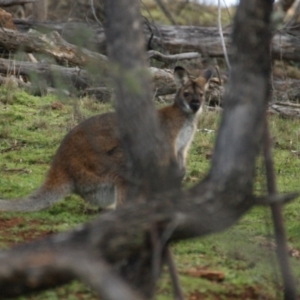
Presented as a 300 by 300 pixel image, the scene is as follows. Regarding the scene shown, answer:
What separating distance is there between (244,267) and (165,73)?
5509 millimetres

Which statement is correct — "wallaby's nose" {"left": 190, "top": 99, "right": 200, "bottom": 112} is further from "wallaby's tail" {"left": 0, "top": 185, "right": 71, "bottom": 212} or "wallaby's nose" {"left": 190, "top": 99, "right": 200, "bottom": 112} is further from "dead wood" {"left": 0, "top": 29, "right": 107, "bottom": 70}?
"dead wood" {"left": 0, "top": 29, "right": 107, "bottom": 70}

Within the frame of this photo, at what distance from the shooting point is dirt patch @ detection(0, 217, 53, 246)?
231 inches

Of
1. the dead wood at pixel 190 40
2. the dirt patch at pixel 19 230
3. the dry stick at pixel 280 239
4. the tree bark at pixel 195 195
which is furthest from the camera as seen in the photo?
the dead wood at pixel 190 40

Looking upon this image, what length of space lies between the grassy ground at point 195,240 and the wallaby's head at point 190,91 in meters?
0.71

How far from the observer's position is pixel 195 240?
6090 millimetres

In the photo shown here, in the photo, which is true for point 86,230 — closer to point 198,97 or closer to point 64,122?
point 198,97

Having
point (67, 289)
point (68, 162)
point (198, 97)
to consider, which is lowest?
point (67, 289)

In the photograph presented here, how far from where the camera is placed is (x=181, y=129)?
7191 mm

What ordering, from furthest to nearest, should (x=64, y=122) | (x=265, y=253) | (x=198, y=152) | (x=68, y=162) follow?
(x=64, y=122)
(x=198, y=152)
(x=68, y=162)
(x=265, y=253)

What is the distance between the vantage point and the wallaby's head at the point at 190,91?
7.45 metres

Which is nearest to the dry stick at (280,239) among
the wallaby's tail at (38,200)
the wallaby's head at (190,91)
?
the wallaby's tail at (38,200)

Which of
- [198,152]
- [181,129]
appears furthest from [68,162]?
[198,152]

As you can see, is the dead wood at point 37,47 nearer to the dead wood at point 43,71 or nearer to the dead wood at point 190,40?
the dead wood at point 43,71

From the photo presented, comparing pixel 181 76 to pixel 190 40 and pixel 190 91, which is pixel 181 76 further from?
pixel 190 40
